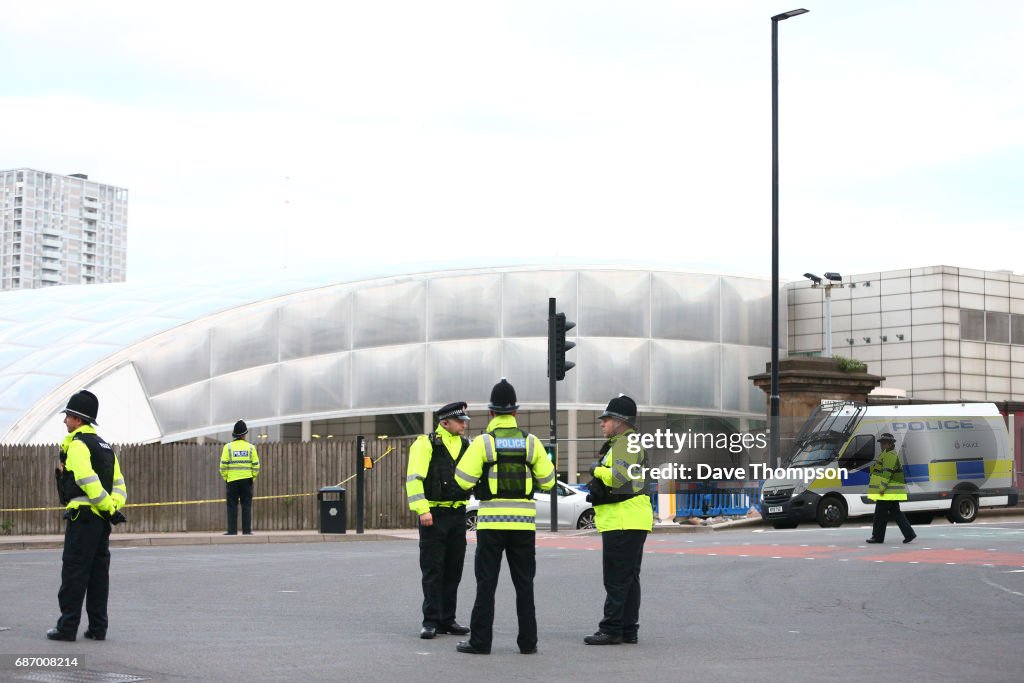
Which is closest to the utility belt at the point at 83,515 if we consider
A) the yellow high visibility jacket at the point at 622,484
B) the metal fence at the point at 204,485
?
the yellow high visibility jacket at the point at 622,484

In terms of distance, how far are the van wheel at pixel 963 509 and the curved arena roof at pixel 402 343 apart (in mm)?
15064

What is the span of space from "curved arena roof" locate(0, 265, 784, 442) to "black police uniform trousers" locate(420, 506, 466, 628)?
3062cm

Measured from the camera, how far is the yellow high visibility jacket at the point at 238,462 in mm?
24562

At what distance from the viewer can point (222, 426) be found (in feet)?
138

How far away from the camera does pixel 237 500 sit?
25047 millimetres

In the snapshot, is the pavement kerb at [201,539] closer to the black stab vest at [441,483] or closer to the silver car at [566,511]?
the silver car at [566,511]

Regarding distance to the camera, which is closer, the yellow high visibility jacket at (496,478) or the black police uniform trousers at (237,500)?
the yellow high visibility jacket at (496,478)

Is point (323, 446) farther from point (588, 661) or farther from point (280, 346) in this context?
point (588, 661)

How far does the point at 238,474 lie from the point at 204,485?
159 inches

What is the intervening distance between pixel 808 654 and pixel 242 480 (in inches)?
642

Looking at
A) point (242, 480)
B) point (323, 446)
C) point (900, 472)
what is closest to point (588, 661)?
point (900, 472)

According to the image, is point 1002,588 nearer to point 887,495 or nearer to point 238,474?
point 887,495
